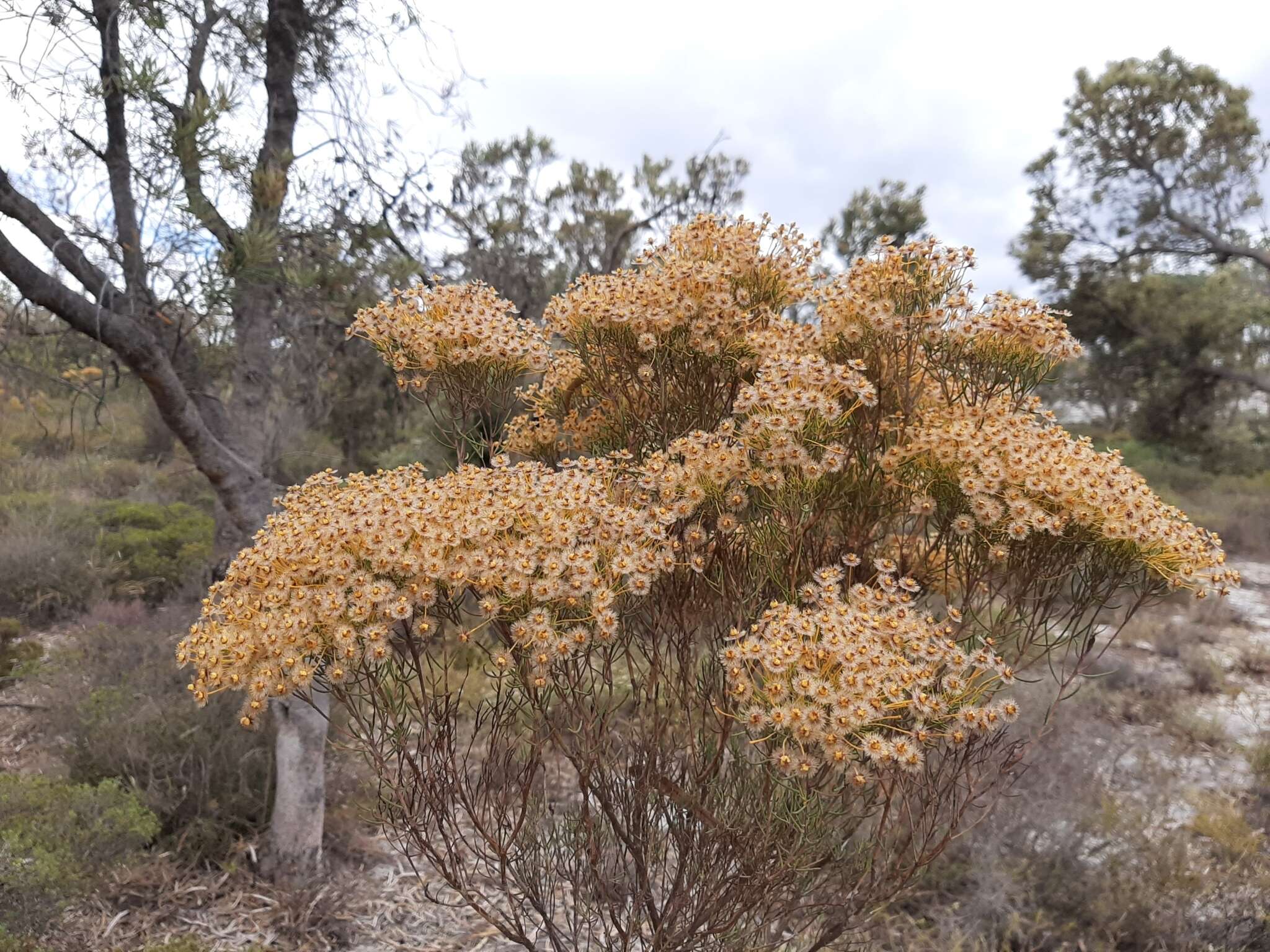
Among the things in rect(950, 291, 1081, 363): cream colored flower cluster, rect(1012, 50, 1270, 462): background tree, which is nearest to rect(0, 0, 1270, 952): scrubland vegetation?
rect(950, 291, 1081, 363): cream colored flower cluster

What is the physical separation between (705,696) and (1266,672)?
811 cm

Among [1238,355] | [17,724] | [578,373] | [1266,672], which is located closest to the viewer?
[578,373]

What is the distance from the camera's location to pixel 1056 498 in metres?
1.60

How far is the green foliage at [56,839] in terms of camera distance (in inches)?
111

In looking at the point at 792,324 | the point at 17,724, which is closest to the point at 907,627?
the point at 792,324

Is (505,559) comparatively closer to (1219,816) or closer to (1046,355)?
(1046,355)

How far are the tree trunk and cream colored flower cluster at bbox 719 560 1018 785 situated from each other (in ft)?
9.31

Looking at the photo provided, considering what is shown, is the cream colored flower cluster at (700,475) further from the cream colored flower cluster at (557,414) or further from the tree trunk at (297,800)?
the tree trunk at (297,800)

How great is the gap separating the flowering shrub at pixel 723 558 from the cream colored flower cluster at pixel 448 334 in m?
0.01

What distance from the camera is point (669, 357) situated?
78.7 inches

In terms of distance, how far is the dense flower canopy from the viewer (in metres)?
1.40

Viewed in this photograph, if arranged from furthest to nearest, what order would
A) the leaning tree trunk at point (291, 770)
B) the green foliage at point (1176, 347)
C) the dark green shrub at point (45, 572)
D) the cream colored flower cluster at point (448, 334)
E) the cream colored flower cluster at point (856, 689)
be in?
the green foliage at point (1176, 347), the dark green shrub at point (45, 572), the leaning tree trunk at point (291, 770), the cream colored flower cluster at point (448, 334), the cream colored flower cluster at point (856, 689)

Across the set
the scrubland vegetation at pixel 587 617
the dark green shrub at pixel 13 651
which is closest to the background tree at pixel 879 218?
the scrubland vegetation at pixel 587 617

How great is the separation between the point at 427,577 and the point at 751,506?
0.77 m
